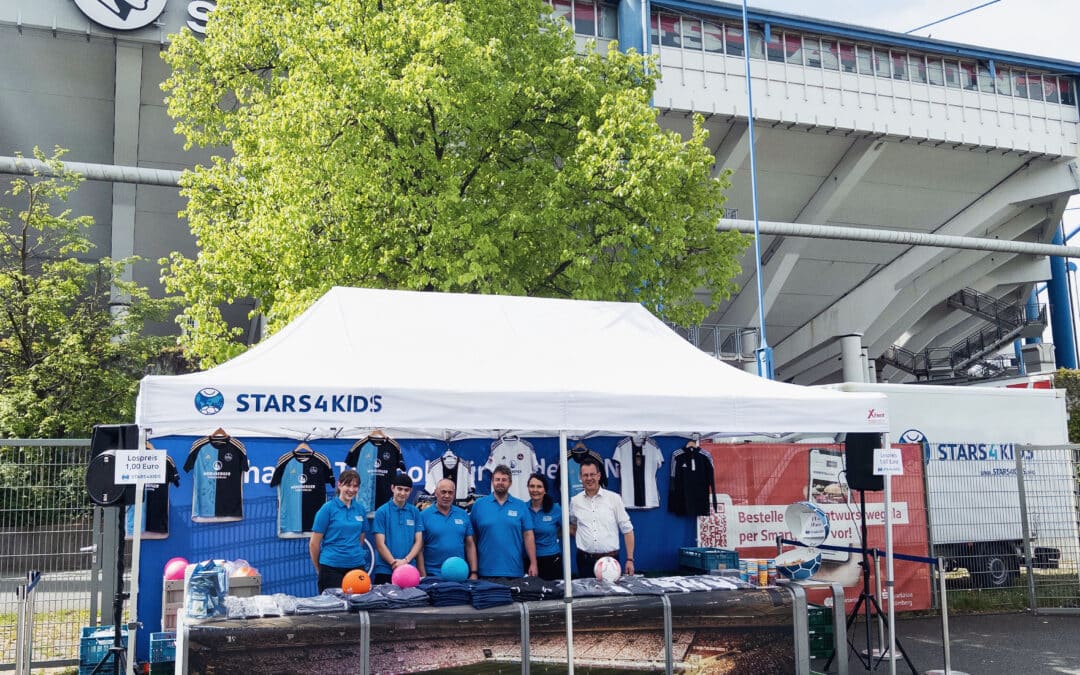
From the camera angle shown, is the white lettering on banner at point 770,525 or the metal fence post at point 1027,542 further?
the metal fence post at point 1027,542

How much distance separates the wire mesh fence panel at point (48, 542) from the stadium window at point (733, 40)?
80.7ft

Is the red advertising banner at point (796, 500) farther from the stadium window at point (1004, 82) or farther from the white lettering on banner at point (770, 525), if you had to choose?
the stadium window at point (1004, 82)

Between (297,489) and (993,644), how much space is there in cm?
753

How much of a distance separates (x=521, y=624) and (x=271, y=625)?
179 cm

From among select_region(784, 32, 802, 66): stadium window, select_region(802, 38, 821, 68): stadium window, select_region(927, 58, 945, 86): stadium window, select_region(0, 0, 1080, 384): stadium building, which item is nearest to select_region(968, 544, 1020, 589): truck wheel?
select_region(0, 0, 1080, 384): stadium building

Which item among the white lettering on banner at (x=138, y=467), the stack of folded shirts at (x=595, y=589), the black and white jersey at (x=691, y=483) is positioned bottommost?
the stack of folded shirts at (x=595, y=589)

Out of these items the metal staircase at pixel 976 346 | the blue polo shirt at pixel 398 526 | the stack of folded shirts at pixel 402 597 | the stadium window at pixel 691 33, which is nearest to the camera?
the stack of folded shirts at pixel 402 597

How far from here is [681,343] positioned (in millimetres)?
9172

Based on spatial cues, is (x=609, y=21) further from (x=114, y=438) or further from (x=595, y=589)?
(x=114, y=438)

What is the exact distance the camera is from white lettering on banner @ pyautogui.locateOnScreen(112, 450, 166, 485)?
237 inches

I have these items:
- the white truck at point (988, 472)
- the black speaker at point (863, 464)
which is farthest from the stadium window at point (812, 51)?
the black speaker at point (863, 464)

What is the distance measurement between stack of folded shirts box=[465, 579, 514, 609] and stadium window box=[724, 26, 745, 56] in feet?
81.4

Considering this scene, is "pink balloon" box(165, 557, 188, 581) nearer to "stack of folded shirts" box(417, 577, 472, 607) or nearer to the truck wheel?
"stack of folded shirts" box(417, 577, 472, 607)

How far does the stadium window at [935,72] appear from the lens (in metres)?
31.4
